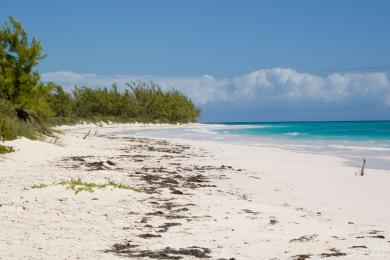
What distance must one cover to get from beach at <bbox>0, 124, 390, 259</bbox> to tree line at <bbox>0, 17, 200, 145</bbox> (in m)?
12.8

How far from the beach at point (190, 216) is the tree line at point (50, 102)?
41.8 ft

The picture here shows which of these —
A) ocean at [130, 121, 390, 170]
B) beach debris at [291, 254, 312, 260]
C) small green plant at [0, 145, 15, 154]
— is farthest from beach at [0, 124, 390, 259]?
ocean at [130, 121, 390, 170]

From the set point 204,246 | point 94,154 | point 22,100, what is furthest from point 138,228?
point 22,100

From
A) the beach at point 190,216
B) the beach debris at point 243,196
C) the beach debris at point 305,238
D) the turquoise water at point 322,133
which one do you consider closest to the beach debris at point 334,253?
the beach at point 190,216

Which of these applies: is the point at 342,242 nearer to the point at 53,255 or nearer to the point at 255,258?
the point at 255,258

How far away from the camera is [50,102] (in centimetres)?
7650

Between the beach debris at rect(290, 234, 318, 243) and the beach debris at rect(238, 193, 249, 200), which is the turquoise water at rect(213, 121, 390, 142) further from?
the beach debris at rect(290, 234, 318, 243)

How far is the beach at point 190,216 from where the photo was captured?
751 centimetres

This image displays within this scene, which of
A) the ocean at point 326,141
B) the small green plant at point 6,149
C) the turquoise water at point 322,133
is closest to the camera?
the small green plant at point 6,149

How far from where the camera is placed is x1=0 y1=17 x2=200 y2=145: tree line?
31.0 metres

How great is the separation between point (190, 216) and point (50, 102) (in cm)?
7034

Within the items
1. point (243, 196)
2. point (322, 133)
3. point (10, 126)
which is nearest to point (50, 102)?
point (322, 133)

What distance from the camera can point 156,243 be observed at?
803 cm

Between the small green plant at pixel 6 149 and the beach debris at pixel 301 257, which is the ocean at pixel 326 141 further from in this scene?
the beach debris at pixel 301 257
